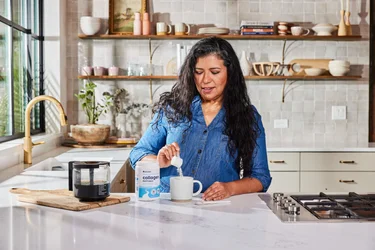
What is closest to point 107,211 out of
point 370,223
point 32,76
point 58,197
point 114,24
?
point 58,197

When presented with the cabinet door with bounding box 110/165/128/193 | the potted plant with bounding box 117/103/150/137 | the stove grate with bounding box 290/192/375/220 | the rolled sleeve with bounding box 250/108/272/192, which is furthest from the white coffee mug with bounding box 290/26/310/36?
the stove grate with bounding box 290/192/375/220

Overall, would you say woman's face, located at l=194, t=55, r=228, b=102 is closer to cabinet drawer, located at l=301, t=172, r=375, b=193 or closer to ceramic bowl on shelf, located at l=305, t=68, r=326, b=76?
cabinet drawer, located at l=301, t=172, r=375, b=193

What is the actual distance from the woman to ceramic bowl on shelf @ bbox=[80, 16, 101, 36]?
8.69 feet

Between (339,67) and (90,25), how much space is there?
2202 mm

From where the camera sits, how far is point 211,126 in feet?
8.73

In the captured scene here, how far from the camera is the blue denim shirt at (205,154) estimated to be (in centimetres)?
262

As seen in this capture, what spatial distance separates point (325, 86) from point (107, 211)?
3.73 metres

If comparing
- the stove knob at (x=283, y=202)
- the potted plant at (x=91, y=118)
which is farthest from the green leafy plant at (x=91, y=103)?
the stove knob at (x=283, y=202)

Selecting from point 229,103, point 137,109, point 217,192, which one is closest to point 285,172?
point 137,109

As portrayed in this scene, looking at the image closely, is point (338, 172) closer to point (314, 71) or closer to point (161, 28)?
point (314, 71)

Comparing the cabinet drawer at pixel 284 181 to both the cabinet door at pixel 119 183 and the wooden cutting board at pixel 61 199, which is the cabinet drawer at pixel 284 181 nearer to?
the cabinet door at pixel 119 183

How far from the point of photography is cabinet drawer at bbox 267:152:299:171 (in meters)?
4.78

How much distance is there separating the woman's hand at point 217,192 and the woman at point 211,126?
0.28 m

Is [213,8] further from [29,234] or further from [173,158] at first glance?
[29,234]
